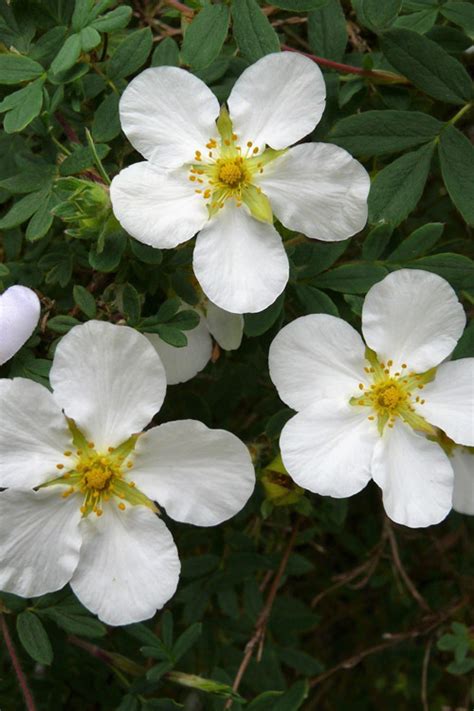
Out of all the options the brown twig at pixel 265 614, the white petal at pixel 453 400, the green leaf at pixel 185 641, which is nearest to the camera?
the white petal at pixel 453 400

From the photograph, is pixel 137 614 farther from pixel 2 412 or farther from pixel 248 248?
pixel 248 248

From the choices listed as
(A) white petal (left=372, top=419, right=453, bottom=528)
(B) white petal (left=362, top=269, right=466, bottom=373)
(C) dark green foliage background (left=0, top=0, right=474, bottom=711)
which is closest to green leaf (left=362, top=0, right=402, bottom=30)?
(C) dark green foliage background (left=0, top=0, right=474, bottom=711)

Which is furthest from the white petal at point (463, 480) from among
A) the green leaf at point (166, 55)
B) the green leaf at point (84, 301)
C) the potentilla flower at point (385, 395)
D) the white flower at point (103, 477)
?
the green leaf at point (166, 55)

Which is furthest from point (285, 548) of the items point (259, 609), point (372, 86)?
point (372, 86)

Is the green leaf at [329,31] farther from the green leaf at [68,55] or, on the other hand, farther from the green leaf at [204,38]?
the green leaf at [68,55]

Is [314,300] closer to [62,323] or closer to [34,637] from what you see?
[62,323]

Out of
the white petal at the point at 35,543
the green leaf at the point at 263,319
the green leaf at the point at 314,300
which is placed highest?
the green leaf at the point at 263,319
